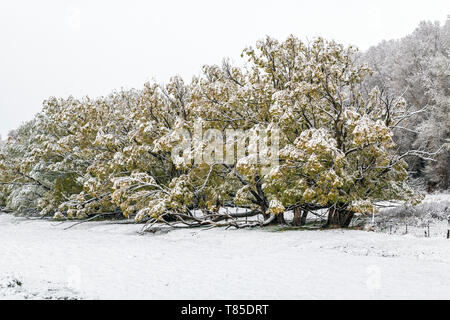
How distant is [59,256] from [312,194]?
9.40 metres

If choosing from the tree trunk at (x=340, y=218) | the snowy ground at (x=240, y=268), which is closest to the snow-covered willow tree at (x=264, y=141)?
the tree trunk at (x=340, y=218)

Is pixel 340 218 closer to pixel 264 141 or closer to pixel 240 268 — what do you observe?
pixel 264 141

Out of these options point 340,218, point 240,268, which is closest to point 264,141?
point 340,218

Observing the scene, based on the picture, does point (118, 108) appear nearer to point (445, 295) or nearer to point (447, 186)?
point (445, 295)

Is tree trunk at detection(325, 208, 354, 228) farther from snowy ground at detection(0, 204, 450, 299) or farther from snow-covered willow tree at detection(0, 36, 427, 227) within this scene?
snowy ground at detection(0, 204, 450, 299)

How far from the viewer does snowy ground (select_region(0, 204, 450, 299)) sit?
24.3ft

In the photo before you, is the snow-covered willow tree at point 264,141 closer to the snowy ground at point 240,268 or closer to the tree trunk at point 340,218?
the tree trunk at point 340,218

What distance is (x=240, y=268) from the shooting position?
984 cm

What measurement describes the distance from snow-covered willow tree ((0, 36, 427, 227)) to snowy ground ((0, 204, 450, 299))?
2520 mm

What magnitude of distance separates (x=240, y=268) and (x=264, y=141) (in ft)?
22.9

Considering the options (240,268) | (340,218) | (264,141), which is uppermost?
(264,141)

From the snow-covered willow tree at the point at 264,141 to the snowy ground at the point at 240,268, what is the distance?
8.27 feet

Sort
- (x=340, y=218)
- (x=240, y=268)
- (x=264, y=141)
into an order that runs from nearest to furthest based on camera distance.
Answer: (x=240, y=268) → (x=264, y=141) → (x=340, y=218)
